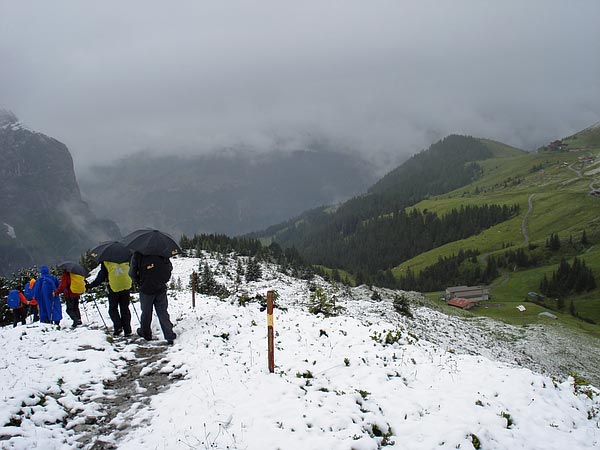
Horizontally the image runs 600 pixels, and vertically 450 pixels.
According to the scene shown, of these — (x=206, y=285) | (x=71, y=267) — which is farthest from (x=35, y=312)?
(x=206, y=285)

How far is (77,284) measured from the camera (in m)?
16.8

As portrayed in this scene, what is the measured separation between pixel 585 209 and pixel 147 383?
20674 centimetres

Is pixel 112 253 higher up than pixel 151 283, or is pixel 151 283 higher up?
pixel 112 253

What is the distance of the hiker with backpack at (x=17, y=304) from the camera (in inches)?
870

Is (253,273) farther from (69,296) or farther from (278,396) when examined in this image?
(278,396)

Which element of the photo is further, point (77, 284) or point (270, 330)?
point (77, 284)

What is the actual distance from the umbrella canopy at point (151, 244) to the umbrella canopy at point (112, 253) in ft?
2.48

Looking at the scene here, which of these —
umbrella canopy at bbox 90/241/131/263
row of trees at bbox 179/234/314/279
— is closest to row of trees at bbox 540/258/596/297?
row of trees at bbox 179/234/314/279

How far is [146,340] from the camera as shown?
1444 cm

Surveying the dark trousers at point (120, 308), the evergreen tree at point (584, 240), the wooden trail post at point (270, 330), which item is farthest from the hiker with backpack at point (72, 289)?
the evergreen tree at point (584, 240)

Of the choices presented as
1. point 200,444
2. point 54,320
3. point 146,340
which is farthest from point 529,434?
point 54,320

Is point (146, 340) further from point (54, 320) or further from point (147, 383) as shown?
point (54, 320)

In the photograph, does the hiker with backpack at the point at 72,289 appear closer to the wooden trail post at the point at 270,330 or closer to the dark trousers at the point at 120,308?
the dark trousers at the point at 120,308

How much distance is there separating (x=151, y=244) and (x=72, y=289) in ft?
20.5
